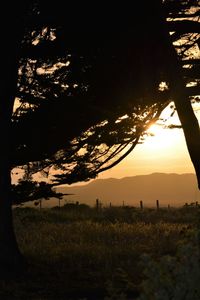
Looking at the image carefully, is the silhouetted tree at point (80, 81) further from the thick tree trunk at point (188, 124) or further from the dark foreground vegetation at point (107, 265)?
the dark foreground vegetation at point (107, 265)

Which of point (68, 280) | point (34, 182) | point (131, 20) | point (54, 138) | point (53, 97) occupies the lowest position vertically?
point (68, 280)

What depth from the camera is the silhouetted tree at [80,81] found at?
11641 mm

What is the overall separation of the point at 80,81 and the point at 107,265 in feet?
13.2

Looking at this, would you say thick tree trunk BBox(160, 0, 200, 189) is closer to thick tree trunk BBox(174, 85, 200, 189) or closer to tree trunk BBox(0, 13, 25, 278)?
thick tree trunk BBox(174, 85, 200, 189)

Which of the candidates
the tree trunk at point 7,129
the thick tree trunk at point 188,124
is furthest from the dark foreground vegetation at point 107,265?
the thick tree trunk at point 188,124

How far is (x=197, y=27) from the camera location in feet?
42.9

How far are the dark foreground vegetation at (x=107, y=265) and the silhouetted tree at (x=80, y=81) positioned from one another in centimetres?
133

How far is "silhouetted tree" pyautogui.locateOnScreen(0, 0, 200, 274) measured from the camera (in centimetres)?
1164

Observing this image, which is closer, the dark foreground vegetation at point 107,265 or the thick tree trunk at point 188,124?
the dark foreground vegetation at point 107,265

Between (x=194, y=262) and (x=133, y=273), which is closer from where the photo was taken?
(x=194, y=262)

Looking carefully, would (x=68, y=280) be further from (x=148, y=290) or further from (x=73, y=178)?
(x=148, y=290)

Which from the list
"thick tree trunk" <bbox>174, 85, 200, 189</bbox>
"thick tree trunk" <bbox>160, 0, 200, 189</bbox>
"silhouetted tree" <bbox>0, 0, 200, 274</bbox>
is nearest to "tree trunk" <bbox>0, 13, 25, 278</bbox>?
"silhouetted tree" <bbox>0, 0, 200, 274</bbox>

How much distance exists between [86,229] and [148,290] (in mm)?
14235

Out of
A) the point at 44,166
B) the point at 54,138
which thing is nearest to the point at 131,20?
the point at 54,138
